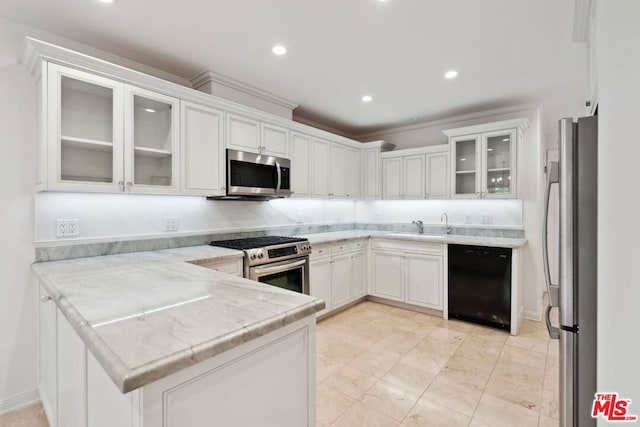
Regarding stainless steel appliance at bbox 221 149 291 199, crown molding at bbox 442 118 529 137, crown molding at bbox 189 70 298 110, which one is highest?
crown molding at bbox 189 70 298 110

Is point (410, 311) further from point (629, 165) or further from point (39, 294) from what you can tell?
point (39, 294)

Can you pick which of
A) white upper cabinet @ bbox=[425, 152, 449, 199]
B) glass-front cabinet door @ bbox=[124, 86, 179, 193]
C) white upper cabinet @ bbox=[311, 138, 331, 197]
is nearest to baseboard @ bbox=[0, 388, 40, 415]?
glass-front cabinet door @ bbox=[124, 86, 179, 193]

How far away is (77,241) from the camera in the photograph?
222 centimetres

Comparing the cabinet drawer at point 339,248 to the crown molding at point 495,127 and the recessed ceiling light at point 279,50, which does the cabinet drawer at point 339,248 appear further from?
the recessed ceiling light at point 279,50

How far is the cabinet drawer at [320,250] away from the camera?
3.44m

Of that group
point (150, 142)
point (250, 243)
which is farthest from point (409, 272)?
point (150, 142)

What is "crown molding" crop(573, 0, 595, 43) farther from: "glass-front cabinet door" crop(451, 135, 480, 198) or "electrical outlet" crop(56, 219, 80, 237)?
"electrical outlet" crop(56, 219, 80, 237)

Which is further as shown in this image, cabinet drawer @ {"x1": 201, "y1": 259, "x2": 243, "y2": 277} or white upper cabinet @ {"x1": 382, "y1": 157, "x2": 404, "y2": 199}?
white upper cabinet @ {"x1": 382, "y1": 157, "x2": 404, "y2": 199}

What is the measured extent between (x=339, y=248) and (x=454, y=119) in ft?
8.20

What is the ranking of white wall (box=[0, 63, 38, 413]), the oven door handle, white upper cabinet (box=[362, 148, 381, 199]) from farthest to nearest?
white upper cabinet (box=[362, 148, 381, 199]) → the oven door handle → white wall (box=[0, 63, 38, 413])

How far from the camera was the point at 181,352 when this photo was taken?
0.76m

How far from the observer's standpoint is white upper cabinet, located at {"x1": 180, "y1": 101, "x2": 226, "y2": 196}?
2.57 m

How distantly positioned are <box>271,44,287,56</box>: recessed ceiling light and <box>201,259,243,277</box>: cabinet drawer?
1.79 metres

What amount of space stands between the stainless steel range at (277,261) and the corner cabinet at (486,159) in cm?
223
